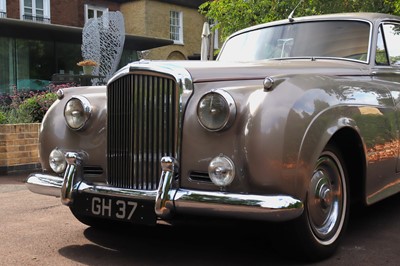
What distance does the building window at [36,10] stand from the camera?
18312 mm

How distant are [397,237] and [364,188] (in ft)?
1.90


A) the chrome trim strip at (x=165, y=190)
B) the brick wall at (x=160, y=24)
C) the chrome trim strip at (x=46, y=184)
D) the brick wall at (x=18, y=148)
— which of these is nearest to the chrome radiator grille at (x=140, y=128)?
the chrome trim strip at (x=165, y=190)

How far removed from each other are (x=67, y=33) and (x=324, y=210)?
48.7 feet

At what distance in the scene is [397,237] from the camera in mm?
3727

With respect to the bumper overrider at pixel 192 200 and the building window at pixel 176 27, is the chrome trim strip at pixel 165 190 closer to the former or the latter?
the bumper overrider at pixel 192 200

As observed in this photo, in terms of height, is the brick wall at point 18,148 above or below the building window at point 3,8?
below

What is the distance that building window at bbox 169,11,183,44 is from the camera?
866 inches

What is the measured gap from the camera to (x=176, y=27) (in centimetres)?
2219

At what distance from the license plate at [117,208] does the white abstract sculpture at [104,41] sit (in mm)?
12799

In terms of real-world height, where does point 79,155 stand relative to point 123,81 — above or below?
below

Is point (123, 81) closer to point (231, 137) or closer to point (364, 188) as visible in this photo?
point (231, 137)

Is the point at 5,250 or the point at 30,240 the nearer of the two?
the point at 5,250

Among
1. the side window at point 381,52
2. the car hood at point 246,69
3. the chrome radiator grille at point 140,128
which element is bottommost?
the chrome radiator grille at point 140,128

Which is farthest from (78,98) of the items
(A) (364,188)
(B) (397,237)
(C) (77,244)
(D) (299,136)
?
(B) (397,237)
